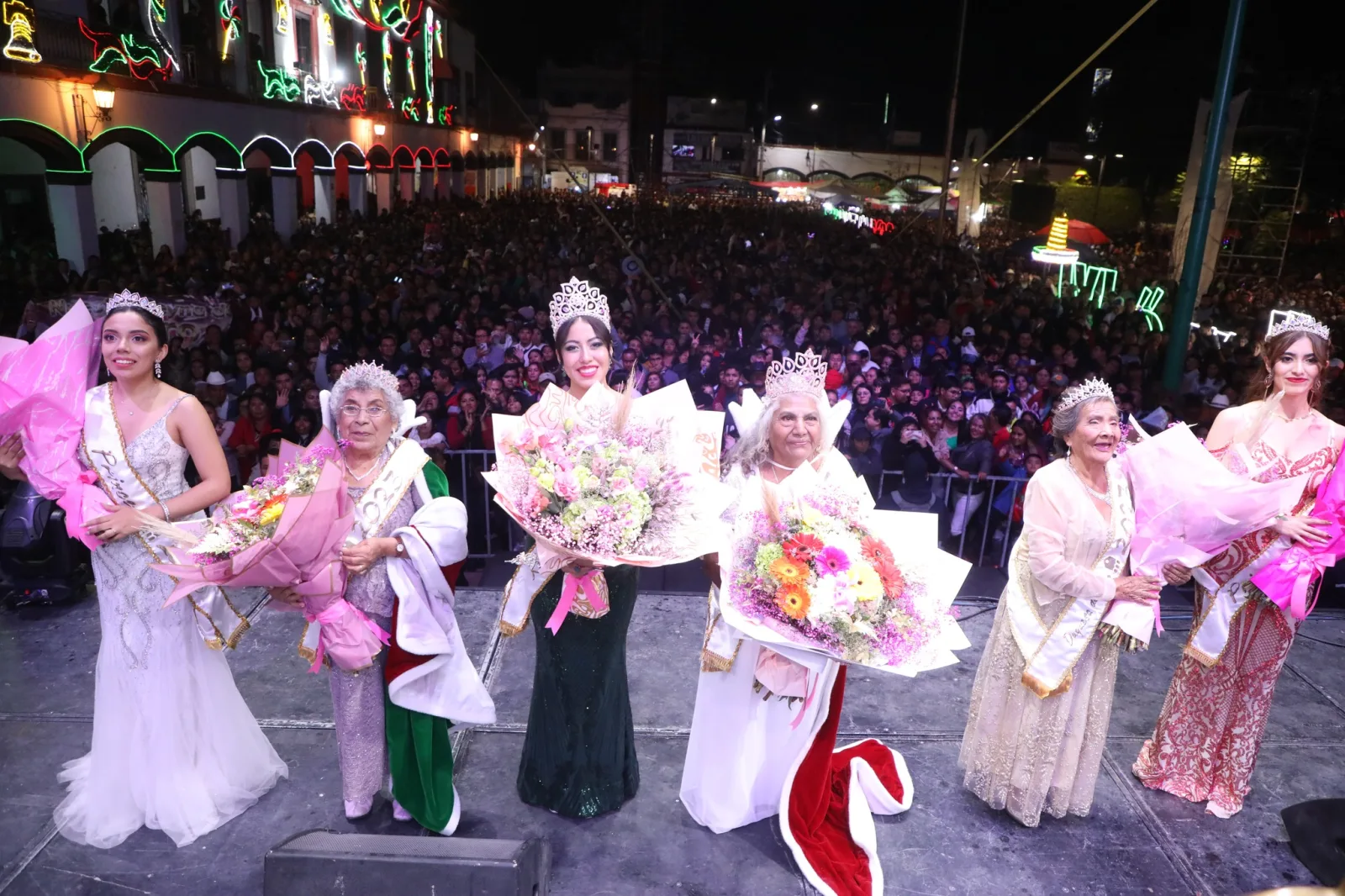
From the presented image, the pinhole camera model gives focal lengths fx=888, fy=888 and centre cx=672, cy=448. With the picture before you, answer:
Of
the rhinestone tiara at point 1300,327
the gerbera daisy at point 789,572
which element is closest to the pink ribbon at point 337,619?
the gerbera daisy at point 789,572

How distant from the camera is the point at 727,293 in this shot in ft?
48.0

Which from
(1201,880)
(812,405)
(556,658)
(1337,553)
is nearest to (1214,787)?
(1201,880)

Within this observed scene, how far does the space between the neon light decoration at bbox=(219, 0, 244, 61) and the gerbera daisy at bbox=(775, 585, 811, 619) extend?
21.3 m

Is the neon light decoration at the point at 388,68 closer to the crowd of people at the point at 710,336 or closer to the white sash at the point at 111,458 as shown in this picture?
the crowd of people at the point at 710,336

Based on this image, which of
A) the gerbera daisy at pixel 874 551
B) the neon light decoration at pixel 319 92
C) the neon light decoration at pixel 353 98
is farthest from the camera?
the neon light decoration at pixel 353 98

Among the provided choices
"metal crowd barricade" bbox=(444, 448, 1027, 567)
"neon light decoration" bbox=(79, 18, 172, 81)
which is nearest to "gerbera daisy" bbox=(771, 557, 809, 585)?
"metal crowd barricade" bbox=(444, 448, 1027, 567)

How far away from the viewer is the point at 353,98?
27.1 meters

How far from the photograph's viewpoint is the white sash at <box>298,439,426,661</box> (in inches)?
134

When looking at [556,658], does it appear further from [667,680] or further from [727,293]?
[727,293]

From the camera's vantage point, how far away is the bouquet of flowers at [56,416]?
11.1 feet

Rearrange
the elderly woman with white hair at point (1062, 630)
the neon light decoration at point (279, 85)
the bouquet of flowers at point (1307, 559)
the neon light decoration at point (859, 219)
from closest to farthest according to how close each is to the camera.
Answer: the elderly woman with white hair at point (1062, 630) < the bouquet of flowers at point (1307, 559) < the neon light decoration at point (279, 85) < the neon light decoration at point (859, 219)

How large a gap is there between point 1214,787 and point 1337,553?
3.96 feet

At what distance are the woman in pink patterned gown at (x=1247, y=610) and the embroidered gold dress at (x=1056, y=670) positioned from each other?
51 cm

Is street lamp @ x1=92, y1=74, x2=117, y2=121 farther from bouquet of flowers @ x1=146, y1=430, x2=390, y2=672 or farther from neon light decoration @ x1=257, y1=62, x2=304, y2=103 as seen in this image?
bouquet of flowers @ x1=146, y1=430, x2=390, y2=672
